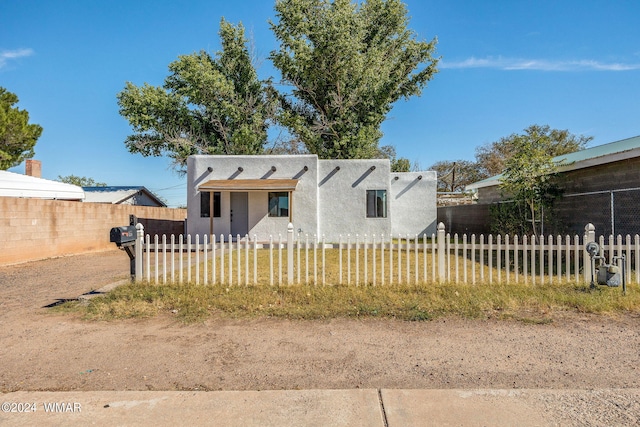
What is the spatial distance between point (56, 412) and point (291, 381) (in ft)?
6.22

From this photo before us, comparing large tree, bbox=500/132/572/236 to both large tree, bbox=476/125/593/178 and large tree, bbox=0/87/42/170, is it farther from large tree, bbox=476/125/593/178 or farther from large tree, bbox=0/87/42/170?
large tree, bbox=0/87/42/170

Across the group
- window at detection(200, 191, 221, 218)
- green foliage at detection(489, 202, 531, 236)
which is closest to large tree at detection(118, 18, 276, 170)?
window at detection(200, 191, 221, 218)

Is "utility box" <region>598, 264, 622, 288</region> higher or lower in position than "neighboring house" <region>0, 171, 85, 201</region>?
lower

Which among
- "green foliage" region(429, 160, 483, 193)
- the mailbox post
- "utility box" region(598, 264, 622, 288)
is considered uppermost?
"green foliage" region(429, 160, 483, 193)

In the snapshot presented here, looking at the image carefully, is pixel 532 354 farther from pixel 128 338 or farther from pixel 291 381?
pixel 128 338

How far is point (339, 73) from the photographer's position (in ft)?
74.1

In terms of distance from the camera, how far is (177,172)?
89.8 feet

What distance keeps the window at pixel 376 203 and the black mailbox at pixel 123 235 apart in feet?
36.9

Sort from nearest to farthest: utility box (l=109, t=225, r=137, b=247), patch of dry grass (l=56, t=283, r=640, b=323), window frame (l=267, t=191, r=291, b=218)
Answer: patch of dry grass (l=56, t=283, r=640, b=323)
utility box (l=109, t=225, r=137, b=247)
window frame (l=267, t=191, r=291, b=218)

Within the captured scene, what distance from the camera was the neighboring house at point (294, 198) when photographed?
16.4m

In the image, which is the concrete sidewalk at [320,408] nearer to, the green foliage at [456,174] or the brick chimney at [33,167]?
the brick chimney at [33,167]

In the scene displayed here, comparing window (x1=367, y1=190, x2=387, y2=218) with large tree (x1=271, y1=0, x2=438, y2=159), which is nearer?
window (x1=367, y1=190, x2=387, y2=218)

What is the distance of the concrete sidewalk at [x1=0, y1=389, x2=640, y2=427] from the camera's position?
2947mm

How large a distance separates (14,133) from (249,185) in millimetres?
17188
